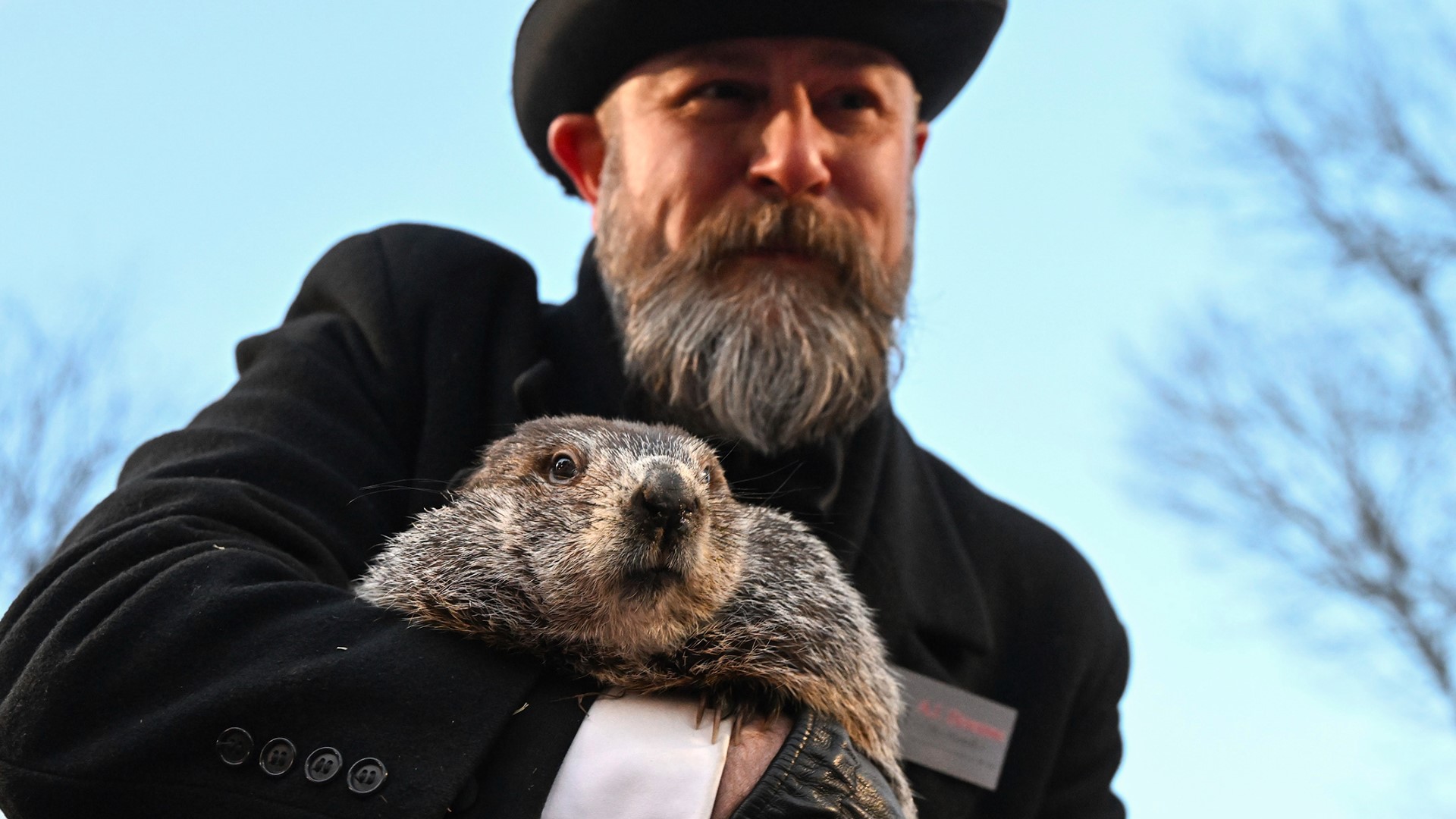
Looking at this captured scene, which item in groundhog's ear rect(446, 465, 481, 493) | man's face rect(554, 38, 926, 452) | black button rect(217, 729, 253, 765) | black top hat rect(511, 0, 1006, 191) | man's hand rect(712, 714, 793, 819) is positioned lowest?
black button rect(217, 729, 253, 765)

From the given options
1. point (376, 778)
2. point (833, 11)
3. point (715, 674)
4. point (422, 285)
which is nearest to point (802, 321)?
point (833, 11)

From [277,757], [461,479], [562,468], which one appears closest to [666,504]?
[562,468]

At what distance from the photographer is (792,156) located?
3.71 metres

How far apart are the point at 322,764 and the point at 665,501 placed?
0.81 meters

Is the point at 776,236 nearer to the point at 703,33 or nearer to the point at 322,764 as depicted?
the point at 703,33

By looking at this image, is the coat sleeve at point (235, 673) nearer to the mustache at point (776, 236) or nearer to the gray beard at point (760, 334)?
the gray beard at point (760, 334)

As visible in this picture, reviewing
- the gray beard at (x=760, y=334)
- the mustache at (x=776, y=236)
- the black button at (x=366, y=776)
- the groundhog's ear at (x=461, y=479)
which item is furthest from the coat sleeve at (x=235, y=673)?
the mustache at (x=776, y=236)

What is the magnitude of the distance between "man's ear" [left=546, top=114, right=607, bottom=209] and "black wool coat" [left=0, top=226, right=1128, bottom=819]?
1.40 feet

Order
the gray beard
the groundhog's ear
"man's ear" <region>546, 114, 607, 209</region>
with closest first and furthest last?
the groundhog's ear
the gray beard
"man's ear" <region>546, 114, 607, 209</region>

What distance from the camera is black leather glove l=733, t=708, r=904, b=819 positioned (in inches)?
91.4

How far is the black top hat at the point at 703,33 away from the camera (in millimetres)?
3705

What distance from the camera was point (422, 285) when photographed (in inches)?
149

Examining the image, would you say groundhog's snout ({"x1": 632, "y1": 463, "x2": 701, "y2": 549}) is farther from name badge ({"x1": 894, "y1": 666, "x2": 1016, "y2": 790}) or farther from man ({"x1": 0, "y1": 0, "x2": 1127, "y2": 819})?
name badge ({"x1": 894, "y1": 666, "x2": 1016, "y2": 790})

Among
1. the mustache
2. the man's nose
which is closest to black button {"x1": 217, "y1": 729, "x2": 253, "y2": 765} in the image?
the mustache
